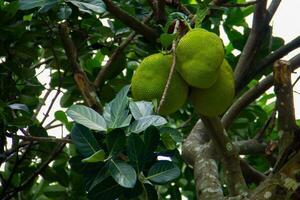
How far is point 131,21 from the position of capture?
1330 mm

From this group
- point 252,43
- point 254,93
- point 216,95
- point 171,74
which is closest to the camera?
point 171,74

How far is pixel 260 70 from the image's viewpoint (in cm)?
146

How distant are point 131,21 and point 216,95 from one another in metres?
0.36

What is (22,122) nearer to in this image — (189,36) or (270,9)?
(189,36)

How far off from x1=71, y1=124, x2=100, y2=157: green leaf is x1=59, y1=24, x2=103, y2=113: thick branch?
0.32m

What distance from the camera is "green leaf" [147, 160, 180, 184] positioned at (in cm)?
83

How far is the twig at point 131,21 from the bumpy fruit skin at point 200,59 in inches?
12.1

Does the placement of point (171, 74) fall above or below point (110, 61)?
above

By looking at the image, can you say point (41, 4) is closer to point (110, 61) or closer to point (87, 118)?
point (110, 61)

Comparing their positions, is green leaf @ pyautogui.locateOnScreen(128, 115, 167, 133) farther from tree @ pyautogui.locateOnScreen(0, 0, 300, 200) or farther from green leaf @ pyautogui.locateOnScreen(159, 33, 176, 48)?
green leaf @ pyautogui.locateOnScreen(159, 33, 176, 48)

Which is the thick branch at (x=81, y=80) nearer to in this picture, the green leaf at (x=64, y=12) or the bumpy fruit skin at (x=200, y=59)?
the green leaf at (x=64, y=12)

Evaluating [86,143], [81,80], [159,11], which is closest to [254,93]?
[159,11]

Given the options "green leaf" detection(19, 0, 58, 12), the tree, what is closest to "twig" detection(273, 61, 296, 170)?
the tree

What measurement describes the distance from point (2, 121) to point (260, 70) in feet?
2.08
